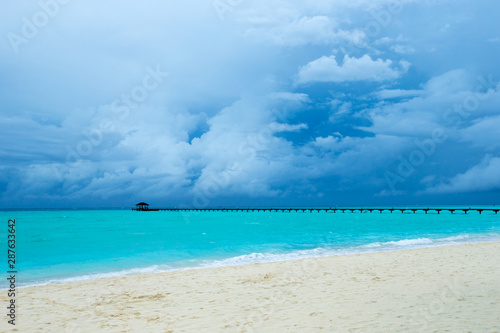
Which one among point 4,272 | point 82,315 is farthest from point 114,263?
point 82,315

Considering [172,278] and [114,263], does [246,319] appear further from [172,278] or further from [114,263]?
[114,263]

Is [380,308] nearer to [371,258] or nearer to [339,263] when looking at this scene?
[339,263]

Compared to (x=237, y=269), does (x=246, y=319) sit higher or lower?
lower

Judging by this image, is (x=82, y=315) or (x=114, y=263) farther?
(x=114, y=263)

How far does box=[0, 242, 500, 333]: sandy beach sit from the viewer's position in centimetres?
638

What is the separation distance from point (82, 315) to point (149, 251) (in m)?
16.0

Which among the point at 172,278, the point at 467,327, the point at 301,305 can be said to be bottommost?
Answer: the point at 467,327

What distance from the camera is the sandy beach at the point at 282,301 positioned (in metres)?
6.38

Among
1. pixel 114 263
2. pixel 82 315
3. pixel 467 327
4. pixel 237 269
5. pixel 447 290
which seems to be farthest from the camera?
pixel 114 263

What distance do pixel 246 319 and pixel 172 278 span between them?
18.4 ft

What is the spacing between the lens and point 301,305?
299 inches

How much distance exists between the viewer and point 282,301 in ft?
26.3

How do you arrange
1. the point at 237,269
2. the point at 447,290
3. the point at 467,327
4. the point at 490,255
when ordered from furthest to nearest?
1. the point at 490,255
2. the point at 237,269
3. the point at 447,290
4. the point at 467,327

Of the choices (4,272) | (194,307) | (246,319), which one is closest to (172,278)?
(194,307)
